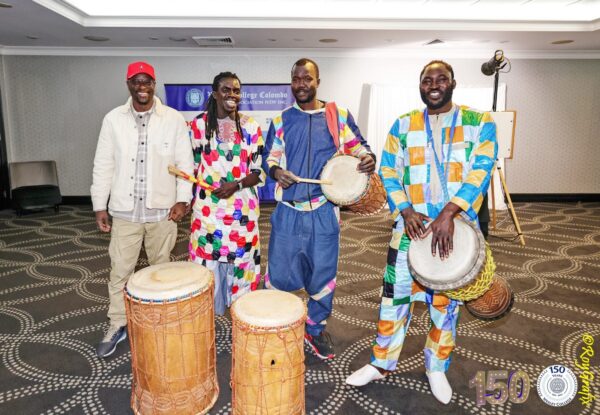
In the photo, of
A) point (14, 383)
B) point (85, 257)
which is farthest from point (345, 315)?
point (85, 257)

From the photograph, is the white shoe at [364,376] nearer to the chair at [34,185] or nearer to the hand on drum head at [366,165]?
the hand on drum head at [366,165]

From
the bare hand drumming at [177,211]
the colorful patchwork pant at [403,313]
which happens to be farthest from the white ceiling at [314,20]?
the colorful patchwork pant at [403,313]

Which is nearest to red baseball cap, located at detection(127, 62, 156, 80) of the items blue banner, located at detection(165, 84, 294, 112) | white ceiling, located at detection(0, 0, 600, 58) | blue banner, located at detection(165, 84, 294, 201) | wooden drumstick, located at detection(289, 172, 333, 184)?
wooden drumstick, located at detection(289, 172, 333, 184)

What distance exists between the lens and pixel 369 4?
5.91m

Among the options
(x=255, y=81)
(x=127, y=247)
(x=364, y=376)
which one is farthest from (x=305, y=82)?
(x=255, y=81)

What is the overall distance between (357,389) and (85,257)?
375cm

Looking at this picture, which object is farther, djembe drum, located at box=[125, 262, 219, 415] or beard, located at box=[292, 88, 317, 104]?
beard, located at box=[292, 88, 317, 104]

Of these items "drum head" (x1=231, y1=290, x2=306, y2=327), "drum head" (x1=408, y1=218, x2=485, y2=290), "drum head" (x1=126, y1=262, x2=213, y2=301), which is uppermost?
"drum head" (x1=408, y1=218, x2=485, y2=290)

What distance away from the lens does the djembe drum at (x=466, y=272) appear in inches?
73.1

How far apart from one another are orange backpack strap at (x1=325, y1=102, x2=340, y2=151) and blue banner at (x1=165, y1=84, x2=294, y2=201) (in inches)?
217

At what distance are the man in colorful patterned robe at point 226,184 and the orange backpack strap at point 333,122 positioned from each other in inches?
20.4

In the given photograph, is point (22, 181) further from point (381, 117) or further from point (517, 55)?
point (517, 55)

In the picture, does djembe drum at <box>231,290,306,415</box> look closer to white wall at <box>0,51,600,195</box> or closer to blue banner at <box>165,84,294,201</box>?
blue banner at <box>165,84,294,201</box>

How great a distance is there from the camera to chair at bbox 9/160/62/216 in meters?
7.12
